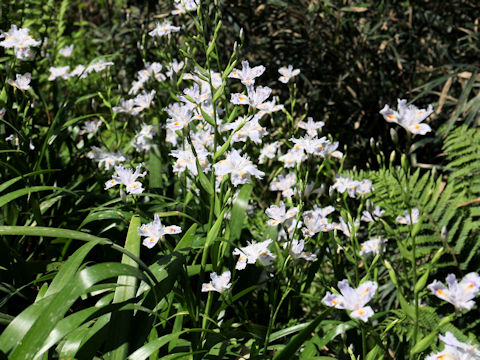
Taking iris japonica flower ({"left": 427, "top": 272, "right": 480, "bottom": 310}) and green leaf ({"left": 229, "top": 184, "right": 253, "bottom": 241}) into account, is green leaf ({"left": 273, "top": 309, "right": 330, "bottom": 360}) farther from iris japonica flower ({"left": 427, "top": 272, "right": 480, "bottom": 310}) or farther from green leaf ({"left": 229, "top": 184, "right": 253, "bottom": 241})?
green leaf ({"left": 229, "top": 184, "right": 253, "bottom": 241})

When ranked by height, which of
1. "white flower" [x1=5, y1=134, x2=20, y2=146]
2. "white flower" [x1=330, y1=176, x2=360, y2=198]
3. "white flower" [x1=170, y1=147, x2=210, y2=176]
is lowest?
"white flower" [x1=5, y1=134, x2=20, y2=146]

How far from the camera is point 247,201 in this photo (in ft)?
6.16

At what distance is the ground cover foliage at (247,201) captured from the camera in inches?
52.1

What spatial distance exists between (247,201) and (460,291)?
892 mm

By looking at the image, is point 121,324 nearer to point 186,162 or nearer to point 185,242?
point 185,242

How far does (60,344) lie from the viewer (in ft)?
4.93

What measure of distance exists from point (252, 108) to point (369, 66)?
70.4 inches

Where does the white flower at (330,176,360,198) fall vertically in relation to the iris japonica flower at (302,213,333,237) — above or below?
above

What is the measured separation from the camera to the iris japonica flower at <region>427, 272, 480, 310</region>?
3.70 feet

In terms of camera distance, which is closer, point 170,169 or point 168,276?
point 168,276

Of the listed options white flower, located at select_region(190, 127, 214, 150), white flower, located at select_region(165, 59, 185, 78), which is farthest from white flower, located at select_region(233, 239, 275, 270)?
white flower, located at select_region(165, 59, 185, 78)

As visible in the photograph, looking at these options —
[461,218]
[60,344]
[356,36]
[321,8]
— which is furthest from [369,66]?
[60,344]

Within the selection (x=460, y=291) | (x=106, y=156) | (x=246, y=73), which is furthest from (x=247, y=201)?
(x=460, y=291)

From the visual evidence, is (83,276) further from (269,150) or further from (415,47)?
(415,47)
